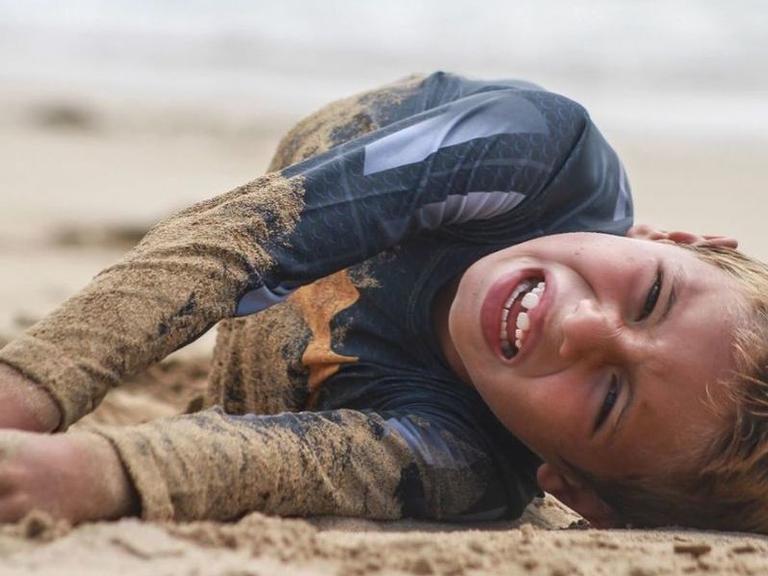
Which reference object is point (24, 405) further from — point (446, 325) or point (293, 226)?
point (446, 325)

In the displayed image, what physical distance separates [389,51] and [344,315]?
310 inches

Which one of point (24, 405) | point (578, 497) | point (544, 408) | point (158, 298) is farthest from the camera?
point (578, 497)

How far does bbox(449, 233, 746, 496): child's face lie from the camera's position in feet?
6.77

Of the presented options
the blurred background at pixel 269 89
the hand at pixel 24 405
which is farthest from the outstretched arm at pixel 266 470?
the blurred background at pixel 269 89

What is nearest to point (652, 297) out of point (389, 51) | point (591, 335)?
point (591, 335)

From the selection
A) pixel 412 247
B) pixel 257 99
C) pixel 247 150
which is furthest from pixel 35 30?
pixel 412 247

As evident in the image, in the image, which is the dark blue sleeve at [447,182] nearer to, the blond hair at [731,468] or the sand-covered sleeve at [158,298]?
the sand-covered sleeve at [158,298]

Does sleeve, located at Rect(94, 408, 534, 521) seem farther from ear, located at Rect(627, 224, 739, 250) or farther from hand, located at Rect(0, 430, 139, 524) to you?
ear, located at Rect(627, 224, 739, 250)

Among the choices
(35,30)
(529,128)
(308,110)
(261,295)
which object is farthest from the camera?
(35,30)

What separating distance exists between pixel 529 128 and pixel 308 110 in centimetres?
599

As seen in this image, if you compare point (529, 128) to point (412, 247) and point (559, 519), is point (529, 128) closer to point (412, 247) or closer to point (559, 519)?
point (412, 247)

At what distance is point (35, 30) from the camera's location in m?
9.97

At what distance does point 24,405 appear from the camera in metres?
1.88

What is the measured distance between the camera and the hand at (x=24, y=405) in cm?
187
